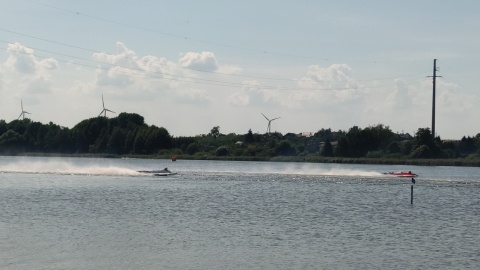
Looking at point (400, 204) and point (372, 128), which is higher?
point (372, 128)

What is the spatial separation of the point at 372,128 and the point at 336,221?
146m

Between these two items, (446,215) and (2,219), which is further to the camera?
(446,215)

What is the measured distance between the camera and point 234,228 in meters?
48.0

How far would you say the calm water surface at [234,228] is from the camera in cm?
3688

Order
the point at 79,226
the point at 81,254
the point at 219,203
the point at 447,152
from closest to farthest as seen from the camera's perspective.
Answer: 1. the point at 81,254
2. the point at 79,226
3. the point at 219,203
4. the point at 447,152

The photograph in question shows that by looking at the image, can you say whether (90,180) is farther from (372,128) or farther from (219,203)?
(372,128)

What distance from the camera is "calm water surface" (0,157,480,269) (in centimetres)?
3688

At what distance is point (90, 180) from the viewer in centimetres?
9994

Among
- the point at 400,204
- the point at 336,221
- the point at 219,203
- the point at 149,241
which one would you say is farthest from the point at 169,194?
Answer: the point at 149,241

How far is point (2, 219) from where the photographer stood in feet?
165

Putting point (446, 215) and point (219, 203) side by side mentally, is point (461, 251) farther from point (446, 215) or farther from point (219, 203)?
point (219, 203)

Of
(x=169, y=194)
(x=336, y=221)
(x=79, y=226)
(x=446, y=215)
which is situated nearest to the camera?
(x=79, y=226)

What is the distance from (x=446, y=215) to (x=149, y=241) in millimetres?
25879

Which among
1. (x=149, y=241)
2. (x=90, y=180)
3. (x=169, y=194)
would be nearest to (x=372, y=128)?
(x=90, y=180)
